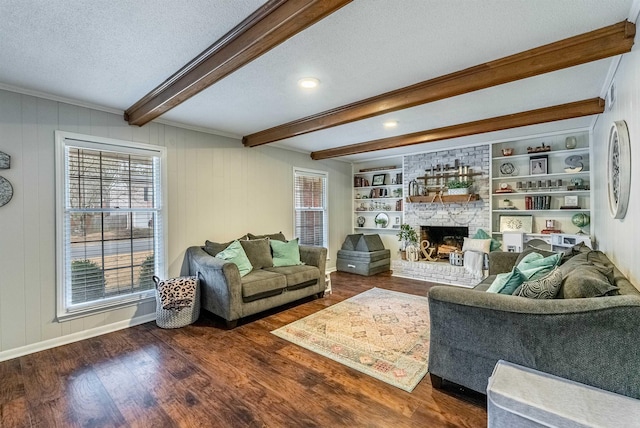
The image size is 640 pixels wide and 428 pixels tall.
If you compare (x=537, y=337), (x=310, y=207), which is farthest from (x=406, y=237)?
(x=537, y=337)

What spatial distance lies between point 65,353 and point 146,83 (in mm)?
2625

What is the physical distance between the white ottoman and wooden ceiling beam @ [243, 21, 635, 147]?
2101 millimetres

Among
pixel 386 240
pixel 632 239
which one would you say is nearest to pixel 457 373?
pixel 632 239

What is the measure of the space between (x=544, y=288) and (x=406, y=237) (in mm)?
4029

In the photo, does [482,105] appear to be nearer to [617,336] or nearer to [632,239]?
[632,239]

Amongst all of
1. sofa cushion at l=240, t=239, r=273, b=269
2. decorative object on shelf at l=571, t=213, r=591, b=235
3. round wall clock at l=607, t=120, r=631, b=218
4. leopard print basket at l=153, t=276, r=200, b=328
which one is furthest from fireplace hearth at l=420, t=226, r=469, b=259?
leopard print basket at l=153, t=276, r=200, b=328

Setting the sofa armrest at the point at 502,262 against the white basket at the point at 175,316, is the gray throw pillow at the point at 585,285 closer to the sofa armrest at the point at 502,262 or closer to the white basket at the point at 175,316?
the sofa armrest at the point at 502,262

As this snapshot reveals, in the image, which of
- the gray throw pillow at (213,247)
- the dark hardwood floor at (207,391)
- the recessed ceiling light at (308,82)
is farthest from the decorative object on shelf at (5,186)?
the recessed ceiling light at (308,82)

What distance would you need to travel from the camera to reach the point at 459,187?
5.27 meters

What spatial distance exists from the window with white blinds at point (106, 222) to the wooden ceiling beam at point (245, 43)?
43.4 inches

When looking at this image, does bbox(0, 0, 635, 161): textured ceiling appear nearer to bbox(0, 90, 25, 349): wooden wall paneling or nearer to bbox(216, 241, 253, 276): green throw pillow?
bbox(0, 90, 25, 349): wooden wall paneling

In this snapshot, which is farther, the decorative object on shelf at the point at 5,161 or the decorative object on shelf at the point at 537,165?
the decorative object on shelf at the point at 537,165

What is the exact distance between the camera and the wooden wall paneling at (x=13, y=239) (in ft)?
8.90

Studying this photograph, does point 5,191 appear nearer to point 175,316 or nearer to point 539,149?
point 175,316
